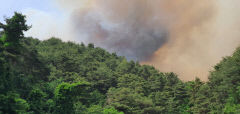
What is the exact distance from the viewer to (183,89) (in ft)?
205

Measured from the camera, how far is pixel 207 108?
48500 mm

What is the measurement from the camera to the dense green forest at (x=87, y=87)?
32.9 metres

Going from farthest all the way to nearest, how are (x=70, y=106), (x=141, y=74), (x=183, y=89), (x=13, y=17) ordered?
1. (x=141, y=74)
2. (x=183, y=89)
3. (x=70, y=106)
4. (x=13, y=17)

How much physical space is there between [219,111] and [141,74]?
35465mm

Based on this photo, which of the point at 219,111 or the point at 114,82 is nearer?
the point at 219,111

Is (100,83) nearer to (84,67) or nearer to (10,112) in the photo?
(84,67)

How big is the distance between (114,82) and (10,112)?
44.6 m

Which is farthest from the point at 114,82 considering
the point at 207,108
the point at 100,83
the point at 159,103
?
the point at 207,108

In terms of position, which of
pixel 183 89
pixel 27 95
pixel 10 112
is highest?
pixel 183 89

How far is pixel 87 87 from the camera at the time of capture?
53750mm

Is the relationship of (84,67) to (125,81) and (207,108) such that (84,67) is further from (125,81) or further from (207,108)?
(207,108)

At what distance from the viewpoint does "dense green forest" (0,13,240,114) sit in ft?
108

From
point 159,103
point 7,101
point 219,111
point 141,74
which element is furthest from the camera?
point 141,74

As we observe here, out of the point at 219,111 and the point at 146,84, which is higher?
the point at 146,84
